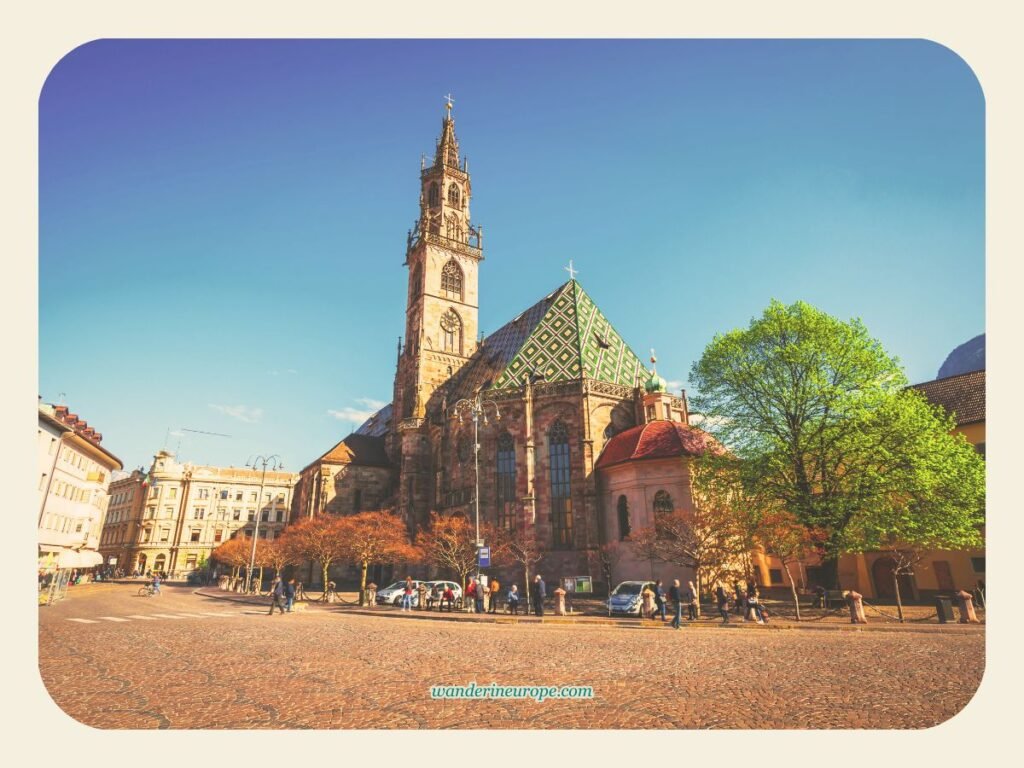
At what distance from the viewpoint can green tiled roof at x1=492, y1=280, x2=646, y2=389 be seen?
39188mm

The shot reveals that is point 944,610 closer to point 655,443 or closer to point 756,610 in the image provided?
point 756,610

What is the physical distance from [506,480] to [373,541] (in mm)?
9518

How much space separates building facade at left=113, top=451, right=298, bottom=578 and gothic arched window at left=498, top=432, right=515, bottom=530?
31686mm

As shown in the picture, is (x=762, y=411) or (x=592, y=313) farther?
(x=592, y=313)

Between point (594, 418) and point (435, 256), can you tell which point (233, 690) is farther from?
point (435, 256)

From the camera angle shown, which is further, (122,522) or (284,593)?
(122,522)

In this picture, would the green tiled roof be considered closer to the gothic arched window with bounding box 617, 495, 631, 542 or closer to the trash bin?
the gothic arched window with bounding box 617, 495, 631, 542

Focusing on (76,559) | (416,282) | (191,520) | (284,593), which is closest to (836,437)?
(76,559)

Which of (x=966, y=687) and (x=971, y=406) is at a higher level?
(x=971, y=406)

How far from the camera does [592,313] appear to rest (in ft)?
145

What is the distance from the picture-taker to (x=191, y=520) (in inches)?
2426

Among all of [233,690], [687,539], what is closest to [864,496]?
[687,539]

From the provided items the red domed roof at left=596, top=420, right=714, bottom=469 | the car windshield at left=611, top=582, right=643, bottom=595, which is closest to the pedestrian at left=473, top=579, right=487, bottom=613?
the car windshield at left=611, top=582, right=643, bottom=595

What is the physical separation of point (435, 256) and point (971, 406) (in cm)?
4259
